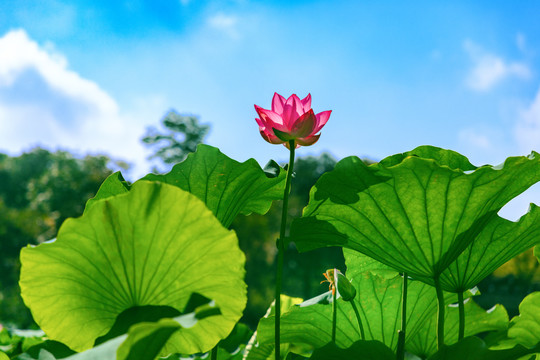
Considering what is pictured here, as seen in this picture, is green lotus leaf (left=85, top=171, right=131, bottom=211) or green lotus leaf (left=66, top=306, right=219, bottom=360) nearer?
green lotus leaf (left=66, top=306, right=219, bottom=360)

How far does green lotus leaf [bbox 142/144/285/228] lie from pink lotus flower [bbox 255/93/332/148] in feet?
0.18

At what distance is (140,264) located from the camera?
1.63 ft

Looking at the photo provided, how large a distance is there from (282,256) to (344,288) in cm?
19

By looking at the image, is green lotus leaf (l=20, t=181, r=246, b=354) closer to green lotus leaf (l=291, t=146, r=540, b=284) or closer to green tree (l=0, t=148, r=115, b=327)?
green lotus leaf (l=291, t=146, r=540, b=284)

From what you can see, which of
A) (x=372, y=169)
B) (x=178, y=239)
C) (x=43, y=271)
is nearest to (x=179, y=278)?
(x=178, y=239)

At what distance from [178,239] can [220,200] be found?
0.76 feet

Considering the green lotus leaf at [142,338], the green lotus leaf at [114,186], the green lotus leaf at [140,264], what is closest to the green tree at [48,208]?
the green lotus leaf at [114,186]

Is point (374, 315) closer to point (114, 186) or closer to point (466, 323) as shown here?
point (466, 323)

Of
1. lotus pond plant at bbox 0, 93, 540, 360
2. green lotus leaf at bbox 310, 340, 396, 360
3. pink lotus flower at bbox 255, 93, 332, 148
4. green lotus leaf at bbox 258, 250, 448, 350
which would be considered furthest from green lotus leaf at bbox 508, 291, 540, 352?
pink lotus flower at bbox 255, 93, 332, 148

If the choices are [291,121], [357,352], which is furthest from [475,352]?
[291,121]

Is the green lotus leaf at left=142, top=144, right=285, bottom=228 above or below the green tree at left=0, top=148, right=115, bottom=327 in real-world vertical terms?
below

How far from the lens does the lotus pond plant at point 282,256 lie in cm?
48

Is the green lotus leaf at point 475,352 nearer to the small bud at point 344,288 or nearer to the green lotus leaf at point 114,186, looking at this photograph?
the small bud at point 344,288

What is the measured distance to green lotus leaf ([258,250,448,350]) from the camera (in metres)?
0.76
